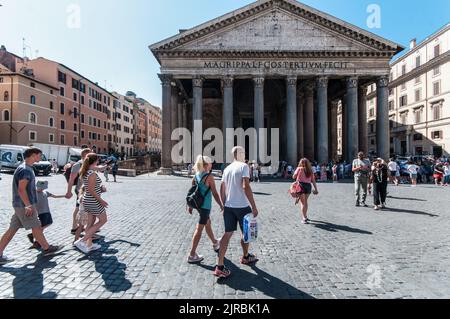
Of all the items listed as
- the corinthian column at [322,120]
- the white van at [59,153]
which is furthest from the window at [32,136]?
the corinthian column at [322,120]

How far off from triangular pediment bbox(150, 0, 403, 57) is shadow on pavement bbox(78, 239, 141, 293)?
22028mm

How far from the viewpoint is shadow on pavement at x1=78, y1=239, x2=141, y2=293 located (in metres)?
3.55

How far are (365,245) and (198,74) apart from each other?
21523mm

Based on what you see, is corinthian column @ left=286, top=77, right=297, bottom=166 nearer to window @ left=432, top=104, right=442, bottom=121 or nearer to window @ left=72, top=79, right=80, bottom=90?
window @ left=432, top=104, right=442, bottom=121

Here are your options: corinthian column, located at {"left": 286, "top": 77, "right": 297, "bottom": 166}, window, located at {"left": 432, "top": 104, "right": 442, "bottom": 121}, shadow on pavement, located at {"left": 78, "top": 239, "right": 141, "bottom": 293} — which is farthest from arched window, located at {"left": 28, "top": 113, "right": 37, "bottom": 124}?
window, located at {"left": 432, "top": 104, "right": 442, "bottom": 121}

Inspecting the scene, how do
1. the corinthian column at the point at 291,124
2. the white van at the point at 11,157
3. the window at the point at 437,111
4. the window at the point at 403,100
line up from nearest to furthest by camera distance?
the white van at the point at 11,157 → the corinthian column at the point at 291,124 → the window at the point at 437,111 → the window at the point at 403,100

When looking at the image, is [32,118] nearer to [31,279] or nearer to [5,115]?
[5,115]

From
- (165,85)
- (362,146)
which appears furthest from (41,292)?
(362,146)

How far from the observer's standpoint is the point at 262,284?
3602 mm

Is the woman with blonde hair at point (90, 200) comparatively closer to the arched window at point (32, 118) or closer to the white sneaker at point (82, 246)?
the white sneaker at point (82, 246)

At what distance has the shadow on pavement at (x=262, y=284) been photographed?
11.0 ft

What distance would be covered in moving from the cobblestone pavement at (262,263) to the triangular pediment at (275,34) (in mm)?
20218

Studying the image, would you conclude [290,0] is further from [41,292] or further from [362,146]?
[41,292]
